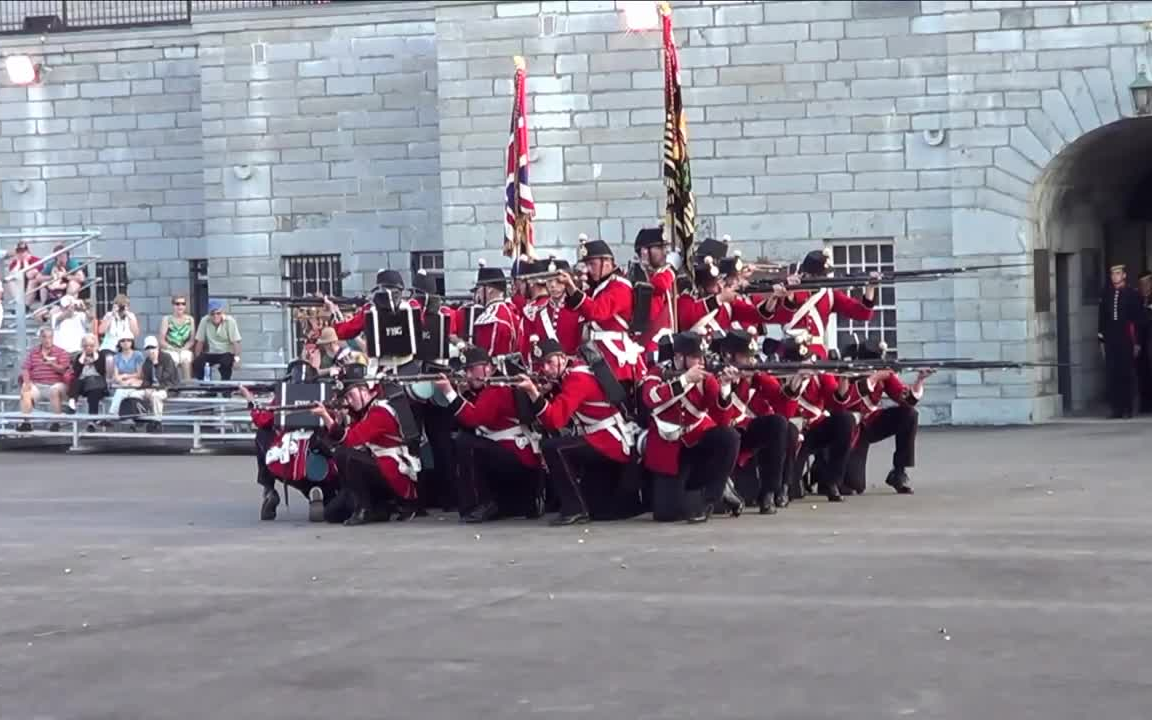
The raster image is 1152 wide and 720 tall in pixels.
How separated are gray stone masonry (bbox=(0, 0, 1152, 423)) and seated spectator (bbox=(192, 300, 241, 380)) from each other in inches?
86.4

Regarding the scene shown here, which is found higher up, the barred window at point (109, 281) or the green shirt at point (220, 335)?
the barred window at point (109, 281)

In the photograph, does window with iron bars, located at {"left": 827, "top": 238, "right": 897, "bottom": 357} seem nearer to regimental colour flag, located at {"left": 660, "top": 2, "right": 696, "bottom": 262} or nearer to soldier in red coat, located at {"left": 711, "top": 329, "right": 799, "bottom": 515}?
regimental colour flag, located at {"left": 660, "top": 2, "right": 696, "bottom": 262}

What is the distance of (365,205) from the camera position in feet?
93.8

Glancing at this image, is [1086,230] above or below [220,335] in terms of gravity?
above

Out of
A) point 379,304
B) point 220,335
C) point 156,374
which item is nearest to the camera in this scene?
point 379,304

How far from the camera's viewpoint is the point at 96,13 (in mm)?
32750

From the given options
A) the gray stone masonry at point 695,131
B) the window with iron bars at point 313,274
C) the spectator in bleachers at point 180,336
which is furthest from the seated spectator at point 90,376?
the window with iron bars at point 313,274

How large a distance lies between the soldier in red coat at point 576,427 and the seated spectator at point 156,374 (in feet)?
34.3

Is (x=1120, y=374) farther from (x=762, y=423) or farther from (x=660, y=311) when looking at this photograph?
(x=660, y=311)

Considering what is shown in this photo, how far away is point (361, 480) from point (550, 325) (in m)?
1.71

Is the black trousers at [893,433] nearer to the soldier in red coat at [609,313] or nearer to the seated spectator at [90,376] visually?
the soldier in red coat at [609,313]

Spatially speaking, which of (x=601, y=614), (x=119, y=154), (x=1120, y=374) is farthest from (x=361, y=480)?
(x=119, y=154)

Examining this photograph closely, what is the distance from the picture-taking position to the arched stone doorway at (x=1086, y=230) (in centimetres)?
2502

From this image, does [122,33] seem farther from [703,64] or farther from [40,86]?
[703,64]
